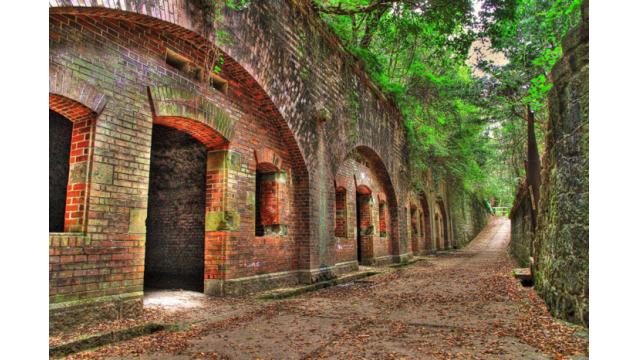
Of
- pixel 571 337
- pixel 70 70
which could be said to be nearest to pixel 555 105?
pixel 571 337

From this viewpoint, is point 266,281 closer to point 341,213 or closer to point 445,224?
point 341,213

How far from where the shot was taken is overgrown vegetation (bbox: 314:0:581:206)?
310 inches

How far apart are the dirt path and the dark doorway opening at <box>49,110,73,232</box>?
3.94 metres

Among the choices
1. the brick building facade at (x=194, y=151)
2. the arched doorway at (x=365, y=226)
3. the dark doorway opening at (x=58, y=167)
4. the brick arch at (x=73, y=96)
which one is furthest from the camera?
the arched doorway at (x=365, y=226)

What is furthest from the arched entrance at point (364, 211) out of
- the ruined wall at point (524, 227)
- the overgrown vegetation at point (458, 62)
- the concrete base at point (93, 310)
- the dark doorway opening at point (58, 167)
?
the dark doorway opening at point (58, 167)

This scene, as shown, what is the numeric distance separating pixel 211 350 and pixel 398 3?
787 centimetres

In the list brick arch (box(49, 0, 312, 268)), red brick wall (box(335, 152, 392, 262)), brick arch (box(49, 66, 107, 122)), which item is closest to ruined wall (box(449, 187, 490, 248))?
red brick wall (box(335, 152, 392, 262))

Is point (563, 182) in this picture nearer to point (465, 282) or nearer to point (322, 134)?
point (465, 282)

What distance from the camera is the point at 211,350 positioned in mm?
3619

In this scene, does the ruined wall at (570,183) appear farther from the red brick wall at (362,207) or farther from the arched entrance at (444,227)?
the arched entrance at (444,227)

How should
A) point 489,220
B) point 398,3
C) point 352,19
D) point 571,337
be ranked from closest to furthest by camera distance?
point 571,337, point 398,3, point 352,19, point 489,220

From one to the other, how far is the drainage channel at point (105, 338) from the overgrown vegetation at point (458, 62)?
715 cm

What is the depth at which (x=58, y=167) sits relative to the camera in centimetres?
689

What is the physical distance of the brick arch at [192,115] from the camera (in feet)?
17.4
